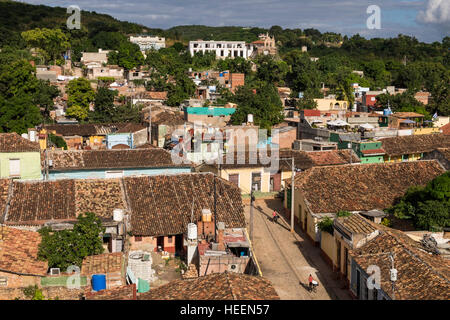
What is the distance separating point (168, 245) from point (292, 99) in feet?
145

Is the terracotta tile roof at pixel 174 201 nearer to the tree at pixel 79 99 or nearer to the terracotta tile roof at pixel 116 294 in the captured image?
the terracotta tile roof at pixel 116 294

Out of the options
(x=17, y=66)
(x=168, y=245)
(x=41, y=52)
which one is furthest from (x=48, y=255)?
(x=41, y=52)

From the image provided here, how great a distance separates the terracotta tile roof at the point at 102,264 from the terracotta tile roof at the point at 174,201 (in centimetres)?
351

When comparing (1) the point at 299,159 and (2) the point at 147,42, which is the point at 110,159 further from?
(2) the point at 147,42

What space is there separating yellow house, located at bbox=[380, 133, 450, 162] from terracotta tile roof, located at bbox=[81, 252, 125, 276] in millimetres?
25093

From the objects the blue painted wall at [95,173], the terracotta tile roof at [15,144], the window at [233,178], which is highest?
the terracotta tile roof at [15,144]

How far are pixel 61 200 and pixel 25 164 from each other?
573 cm

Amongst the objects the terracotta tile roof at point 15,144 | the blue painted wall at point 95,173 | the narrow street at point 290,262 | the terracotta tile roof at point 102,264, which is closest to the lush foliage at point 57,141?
the blue painted wall at point 95,173

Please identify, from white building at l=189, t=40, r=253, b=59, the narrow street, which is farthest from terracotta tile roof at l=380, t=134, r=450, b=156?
white building at l=189, t=40, r=253, b=59

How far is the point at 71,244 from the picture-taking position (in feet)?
58.6

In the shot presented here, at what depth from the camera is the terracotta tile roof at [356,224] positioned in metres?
19.7

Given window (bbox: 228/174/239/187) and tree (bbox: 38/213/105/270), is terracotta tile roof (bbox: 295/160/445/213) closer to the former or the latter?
window (bbox: 228/174/239/187)

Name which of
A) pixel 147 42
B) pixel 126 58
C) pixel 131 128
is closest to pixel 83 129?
pixel 131 128

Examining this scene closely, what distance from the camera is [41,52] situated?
7544 centimetres
